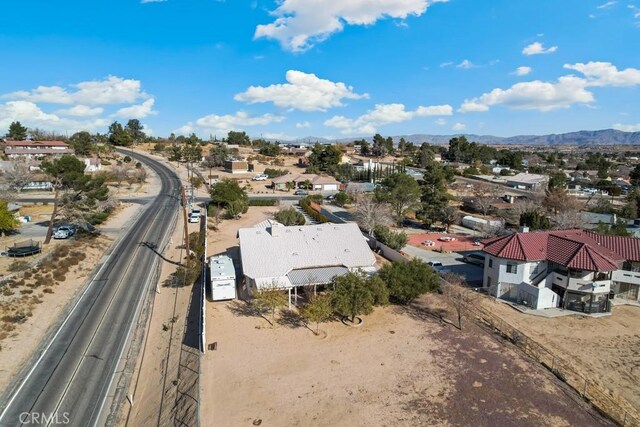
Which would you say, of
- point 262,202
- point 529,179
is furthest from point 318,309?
point 529,179

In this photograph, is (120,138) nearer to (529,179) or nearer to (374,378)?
(529,179)

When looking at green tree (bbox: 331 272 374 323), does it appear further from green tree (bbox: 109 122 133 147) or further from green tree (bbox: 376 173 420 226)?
green tree (bbox: 109 122 133 147)

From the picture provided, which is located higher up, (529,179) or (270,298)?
(529,179)

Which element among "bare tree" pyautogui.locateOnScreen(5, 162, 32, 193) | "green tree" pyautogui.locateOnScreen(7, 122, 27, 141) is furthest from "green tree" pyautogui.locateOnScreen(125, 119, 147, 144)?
"bare tree" pyautogui.locateOnScreen(5, 162, 32, 193)

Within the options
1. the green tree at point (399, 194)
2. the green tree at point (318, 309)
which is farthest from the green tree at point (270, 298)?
the green tree at point (399, 194)

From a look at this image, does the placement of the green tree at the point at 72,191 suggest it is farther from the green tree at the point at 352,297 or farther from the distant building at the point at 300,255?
the green tree at the point at 352,297
